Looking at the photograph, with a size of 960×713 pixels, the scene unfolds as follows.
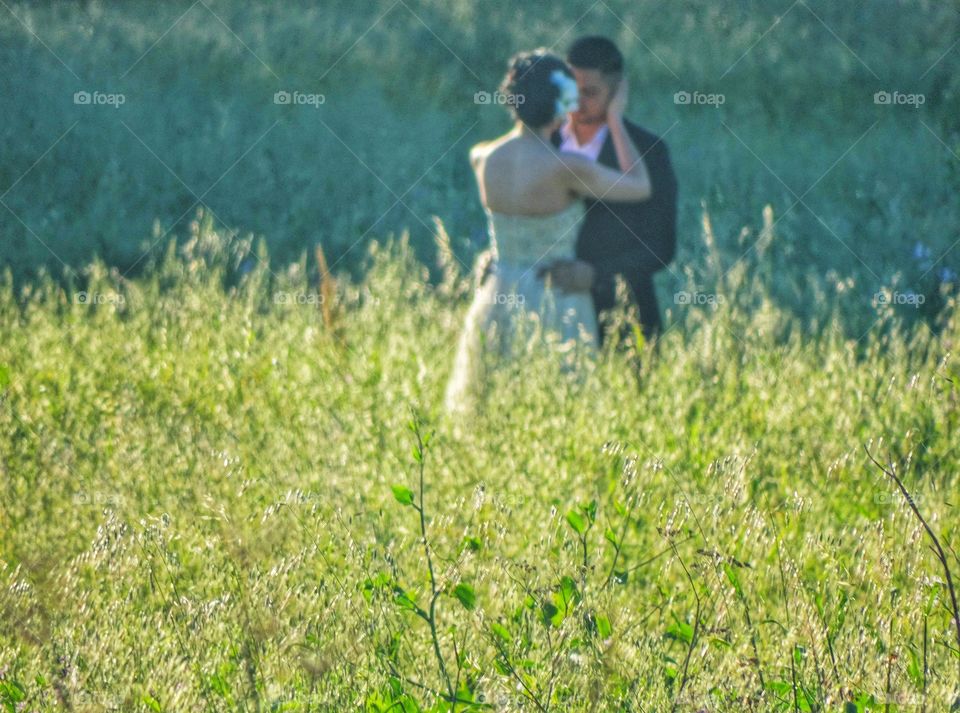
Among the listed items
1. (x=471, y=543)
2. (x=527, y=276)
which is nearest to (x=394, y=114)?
(x=527, y=276)

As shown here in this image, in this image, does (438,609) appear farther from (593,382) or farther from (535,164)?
(535,164)

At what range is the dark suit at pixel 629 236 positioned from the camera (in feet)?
16.8

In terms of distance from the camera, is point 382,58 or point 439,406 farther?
point 382,58

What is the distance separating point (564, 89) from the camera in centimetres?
466

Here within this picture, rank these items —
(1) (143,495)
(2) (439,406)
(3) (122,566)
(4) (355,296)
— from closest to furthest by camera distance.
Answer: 1. (3) (122,566)
2. (1) (143,495)
3. (2) (439,406)
4. (4) (355,296)

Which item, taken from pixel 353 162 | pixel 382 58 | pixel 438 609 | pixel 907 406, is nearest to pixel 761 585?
pixel 438 609

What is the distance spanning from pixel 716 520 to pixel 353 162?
753cm

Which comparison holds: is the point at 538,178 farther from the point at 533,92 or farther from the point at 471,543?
the point at 471,543

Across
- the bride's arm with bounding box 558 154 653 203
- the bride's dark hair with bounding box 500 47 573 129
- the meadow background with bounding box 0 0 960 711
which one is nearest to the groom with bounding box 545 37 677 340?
the bride's arm with bounding box 558 154 653 203

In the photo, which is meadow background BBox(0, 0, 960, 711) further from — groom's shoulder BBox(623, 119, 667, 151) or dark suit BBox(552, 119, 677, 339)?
groom's shoulder BBox(623, 119, 667, 151)

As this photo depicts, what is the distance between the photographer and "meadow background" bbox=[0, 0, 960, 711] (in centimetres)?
185

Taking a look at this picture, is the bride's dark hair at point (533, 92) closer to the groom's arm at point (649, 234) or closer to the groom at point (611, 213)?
the groom at point (611, 213)

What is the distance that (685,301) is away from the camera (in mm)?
5785

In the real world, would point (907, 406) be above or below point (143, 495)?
above
